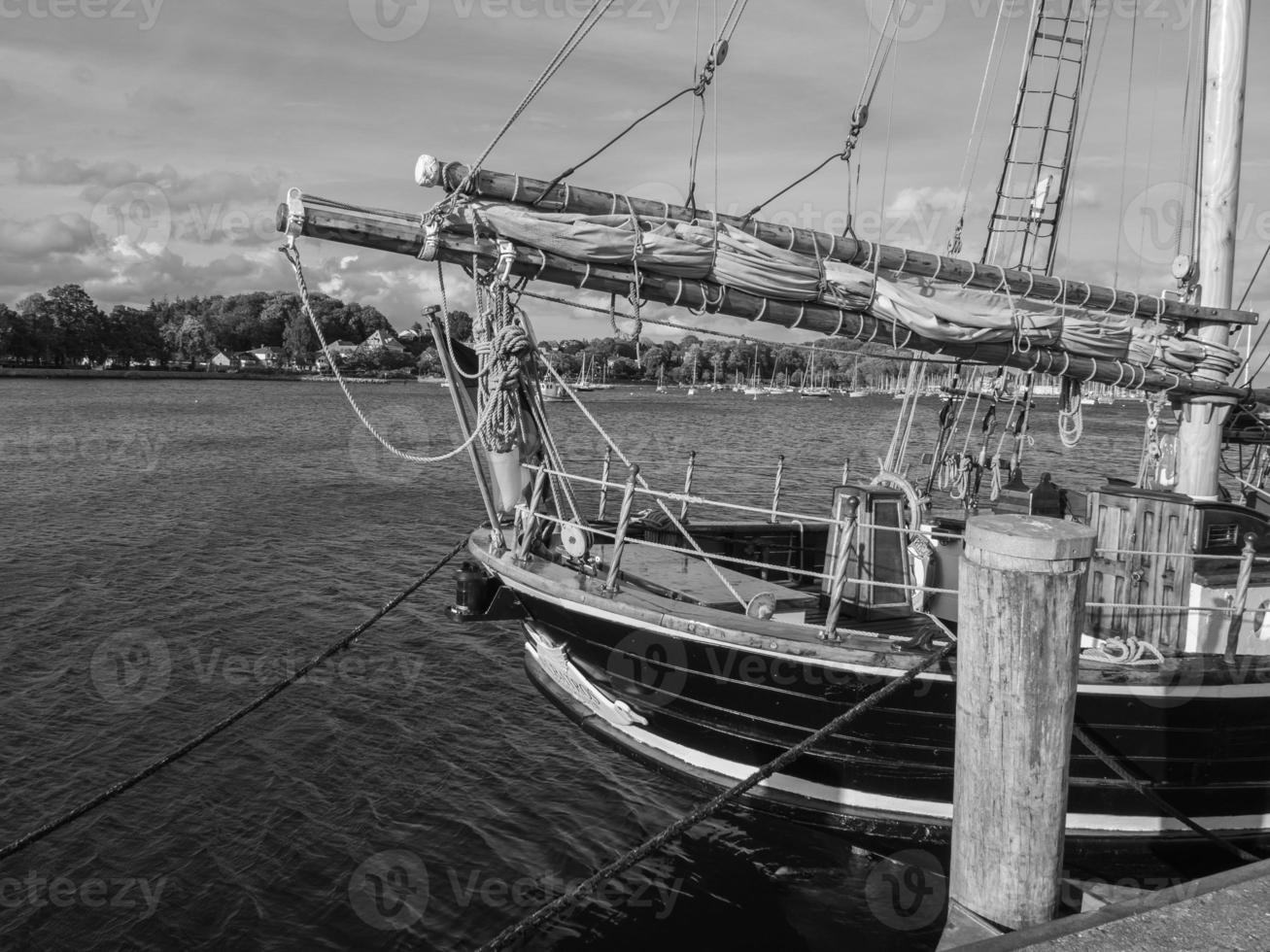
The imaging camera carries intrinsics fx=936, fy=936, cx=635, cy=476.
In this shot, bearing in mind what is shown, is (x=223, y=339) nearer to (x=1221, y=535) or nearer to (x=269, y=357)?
(x=269, y=357)

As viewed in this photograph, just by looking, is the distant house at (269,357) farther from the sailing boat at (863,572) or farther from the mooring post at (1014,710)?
the mooring post at (1014,710)

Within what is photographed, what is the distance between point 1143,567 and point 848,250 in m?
4.16

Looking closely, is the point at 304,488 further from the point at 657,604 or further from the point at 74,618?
the point at 657,604

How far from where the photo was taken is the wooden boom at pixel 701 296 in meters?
7.74

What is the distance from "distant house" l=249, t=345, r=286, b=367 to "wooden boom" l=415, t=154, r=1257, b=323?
188101 mm

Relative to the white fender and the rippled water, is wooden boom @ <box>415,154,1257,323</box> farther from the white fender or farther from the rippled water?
the rippled water

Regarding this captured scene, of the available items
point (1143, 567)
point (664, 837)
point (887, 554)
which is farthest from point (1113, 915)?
point (887, 554)

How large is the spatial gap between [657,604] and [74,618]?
13.2 meters

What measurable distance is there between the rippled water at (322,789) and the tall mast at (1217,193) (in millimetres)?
5786

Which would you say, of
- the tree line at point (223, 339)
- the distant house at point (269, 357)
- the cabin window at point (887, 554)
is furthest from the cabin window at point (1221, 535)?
the distant house at point (269, 357)

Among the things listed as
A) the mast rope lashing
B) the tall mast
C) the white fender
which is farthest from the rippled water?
the tall mast

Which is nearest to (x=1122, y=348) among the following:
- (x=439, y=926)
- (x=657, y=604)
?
(x=657, y=604)

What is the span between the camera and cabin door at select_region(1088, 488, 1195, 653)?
27.3 feet

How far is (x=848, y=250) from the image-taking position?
969 cm
